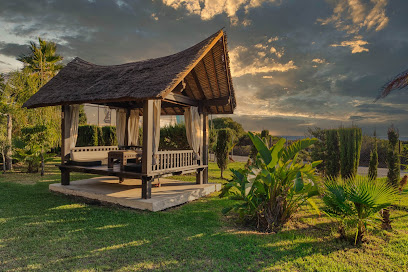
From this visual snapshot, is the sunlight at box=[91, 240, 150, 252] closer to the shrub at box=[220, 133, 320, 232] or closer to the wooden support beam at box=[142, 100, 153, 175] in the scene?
the shrub at box=[220, 133, 320, 232]

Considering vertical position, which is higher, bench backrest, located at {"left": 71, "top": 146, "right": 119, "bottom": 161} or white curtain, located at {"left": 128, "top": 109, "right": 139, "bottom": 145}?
white curtain, located at {"left": 128, "top": 109, "right": 139, "bottom": 145}

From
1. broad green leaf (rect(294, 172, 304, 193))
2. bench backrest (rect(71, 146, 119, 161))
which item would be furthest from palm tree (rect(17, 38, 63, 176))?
broad green leaf (rect(294, 172, 304, 193))

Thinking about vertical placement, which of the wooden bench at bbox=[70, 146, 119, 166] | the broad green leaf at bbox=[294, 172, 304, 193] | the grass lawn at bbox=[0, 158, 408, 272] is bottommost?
the grass lawn at bbox=[0, 158, 408, 272]

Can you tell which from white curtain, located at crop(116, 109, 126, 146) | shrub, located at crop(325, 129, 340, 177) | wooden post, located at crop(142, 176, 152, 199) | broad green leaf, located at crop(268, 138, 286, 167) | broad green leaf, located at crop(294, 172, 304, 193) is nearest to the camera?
broad green leaf, located at crop(294, 172, 304, 193)

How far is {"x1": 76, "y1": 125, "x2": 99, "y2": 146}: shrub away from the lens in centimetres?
1803

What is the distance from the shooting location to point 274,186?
5285 millimetres

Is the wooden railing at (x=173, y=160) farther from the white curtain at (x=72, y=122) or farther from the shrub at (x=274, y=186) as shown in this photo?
the white curtain at (x=72, y=122)

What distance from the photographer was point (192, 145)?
8.68m

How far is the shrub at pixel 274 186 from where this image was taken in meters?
5.03

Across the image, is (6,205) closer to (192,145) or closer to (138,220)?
(138,220)

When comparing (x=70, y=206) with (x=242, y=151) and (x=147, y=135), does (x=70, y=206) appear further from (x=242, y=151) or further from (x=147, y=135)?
(x=242, y=151)

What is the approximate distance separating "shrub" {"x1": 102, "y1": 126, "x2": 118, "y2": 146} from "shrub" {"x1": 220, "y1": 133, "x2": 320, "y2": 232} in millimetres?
14297

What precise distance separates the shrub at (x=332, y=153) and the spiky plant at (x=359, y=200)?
5211 mm

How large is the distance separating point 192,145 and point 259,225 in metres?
3.99
